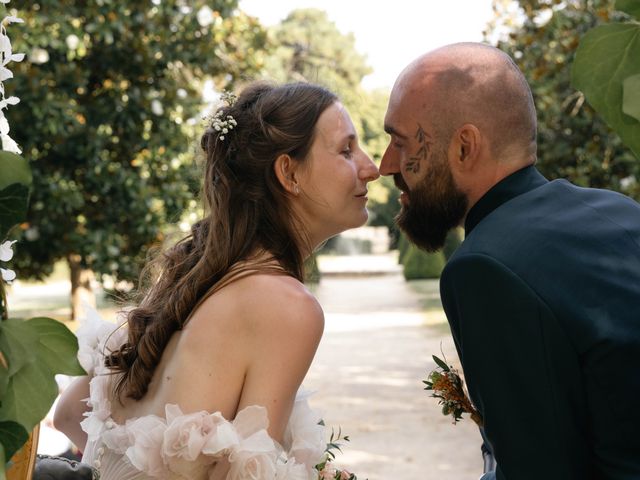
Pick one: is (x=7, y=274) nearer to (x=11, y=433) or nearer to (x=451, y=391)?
(x=11, y=433)

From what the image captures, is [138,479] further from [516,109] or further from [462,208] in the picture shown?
[516,109]

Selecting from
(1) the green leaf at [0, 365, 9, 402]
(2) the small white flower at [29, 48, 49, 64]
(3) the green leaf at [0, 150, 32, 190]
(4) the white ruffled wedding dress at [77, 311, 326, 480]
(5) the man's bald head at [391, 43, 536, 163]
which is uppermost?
(3) the green leaf at [0, 150, 32, 190]

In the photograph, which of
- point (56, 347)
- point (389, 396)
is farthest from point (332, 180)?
point (389, 396)

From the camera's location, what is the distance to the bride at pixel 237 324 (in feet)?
6.98

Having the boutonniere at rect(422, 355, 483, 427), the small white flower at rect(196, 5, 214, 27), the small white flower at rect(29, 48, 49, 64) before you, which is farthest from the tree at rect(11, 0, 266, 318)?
the boutonniere at rect(422, 355, 483, 427)

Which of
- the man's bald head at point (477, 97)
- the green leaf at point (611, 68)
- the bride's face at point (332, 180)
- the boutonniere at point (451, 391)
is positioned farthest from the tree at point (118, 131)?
the green leaf at point (611, 68)

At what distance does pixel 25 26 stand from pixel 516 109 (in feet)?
22.7

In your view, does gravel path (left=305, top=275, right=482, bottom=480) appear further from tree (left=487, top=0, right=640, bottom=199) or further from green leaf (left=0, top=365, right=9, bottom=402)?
tree (left=487, top=0, right=640, bottom=199)

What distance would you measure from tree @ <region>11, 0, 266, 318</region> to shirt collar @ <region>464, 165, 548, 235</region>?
6981 millimetres

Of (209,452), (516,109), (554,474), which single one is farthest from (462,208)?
(209,452)

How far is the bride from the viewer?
6.98 feet

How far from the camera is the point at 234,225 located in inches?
96.2

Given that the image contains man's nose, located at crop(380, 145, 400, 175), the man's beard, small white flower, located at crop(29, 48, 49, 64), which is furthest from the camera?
small white flower, located at crop(29, 48, 49, 64)

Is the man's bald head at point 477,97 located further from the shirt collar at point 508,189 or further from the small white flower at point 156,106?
the small white flower at point 156,106
